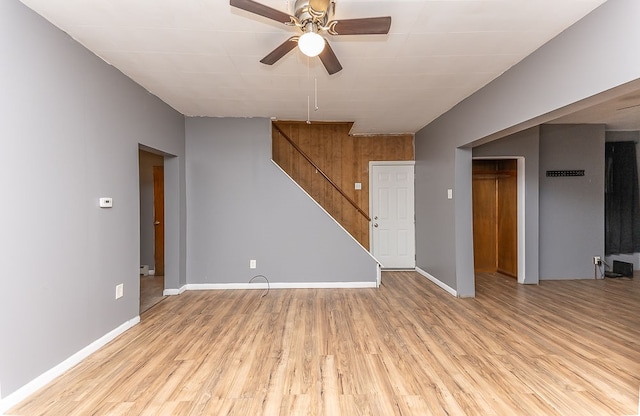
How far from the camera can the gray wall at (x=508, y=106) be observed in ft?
6.34

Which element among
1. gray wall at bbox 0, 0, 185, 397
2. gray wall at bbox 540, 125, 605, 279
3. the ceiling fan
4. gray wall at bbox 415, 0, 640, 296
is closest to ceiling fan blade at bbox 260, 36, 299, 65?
the ceiling fan

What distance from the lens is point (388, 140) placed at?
5.83 m

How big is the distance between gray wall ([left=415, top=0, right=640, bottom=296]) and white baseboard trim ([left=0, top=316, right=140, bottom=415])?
410 centimetres

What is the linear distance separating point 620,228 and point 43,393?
Answer: 806 cm

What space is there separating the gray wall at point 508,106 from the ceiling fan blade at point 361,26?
145cm

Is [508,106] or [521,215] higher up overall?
[508,106]

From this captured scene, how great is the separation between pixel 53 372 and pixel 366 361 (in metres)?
2.35

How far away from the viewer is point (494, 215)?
5.57 metres

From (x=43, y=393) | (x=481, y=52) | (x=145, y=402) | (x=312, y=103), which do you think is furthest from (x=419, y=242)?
(x=43, y=393)

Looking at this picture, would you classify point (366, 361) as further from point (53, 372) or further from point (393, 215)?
point (393, 215)

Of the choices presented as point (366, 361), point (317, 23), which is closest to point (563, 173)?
point (366, 361)

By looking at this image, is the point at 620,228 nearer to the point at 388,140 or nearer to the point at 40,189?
the point at 388,140

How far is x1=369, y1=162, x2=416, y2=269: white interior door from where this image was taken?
5824 millimetres

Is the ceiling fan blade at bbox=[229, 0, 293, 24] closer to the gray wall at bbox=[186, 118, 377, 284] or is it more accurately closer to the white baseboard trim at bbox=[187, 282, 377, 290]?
the gray wall at bbox=[186, 118, 377, 284]
